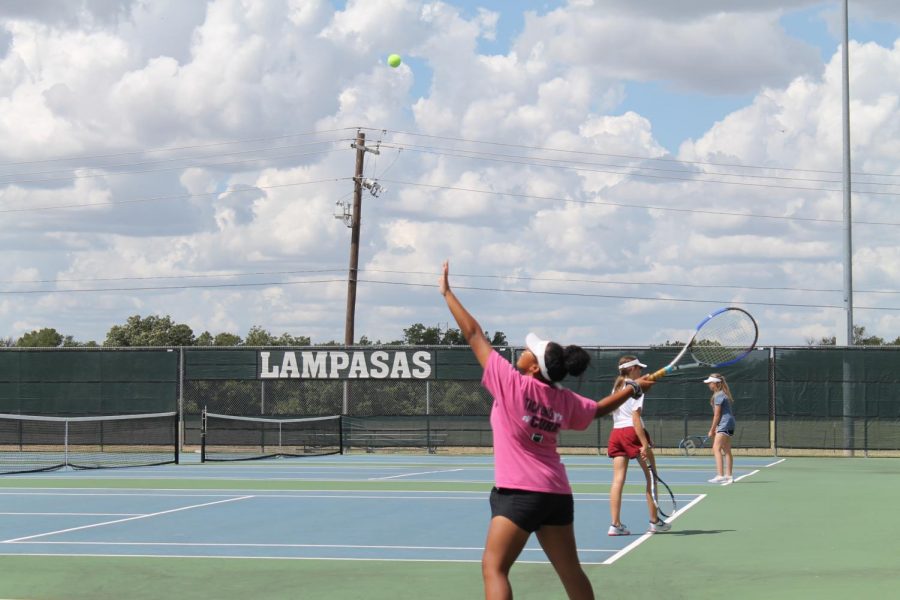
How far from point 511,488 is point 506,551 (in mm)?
301

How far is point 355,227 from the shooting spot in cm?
4091

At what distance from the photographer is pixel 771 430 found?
27.6 meters

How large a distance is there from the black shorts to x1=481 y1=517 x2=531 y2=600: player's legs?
4cm

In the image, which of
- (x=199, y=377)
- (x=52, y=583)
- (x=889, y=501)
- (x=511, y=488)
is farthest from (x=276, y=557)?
(x=199, y=377)

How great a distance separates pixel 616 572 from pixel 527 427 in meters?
4.12

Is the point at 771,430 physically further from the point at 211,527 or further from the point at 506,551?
the point at 506,551

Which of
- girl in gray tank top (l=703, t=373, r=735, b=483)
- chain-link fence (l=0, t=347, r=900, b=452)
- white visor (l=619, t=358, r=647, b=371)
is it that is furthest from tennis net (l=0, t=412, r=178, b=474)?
white visor (l=619, t=358, r=647, b=371)

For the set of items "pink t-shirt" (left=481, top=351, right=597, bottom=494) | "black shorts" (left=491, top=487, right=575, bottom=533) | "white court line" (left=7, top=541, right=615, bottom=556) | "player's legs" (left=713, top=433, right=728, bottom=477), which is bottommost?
"white court line" (left=7, top=541, right=615, bottom=556)

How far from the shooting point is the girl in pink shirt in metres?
6.07

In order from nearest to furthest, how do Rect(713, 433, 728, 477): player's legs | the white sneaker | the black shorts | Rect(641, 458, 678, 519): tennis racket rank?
the black shorts, Rect(641, 458, 678, 519): tennis racket, the white sneaker, Rect(713, 433, 728, 477): player's legs

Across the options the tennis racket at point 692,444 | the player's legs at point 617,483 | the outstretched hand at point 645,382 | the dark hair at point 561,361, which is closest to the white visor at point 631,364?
the player's legs at point 617,483

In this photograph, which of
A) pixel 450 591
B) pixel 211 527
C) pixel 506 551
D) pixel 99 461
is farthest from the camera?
pixel 99 461

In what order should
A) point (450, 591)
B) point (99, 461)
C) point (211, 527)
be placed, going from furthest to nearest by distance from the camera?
1. point (99, 461)
2. point (211, 527)
3. point (450, 591)

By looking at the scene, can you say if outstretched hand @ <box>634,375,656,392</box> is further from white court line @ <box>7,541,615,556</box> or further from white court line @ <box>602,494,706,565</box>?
white court line @ <box>7,541,615,556</box>
